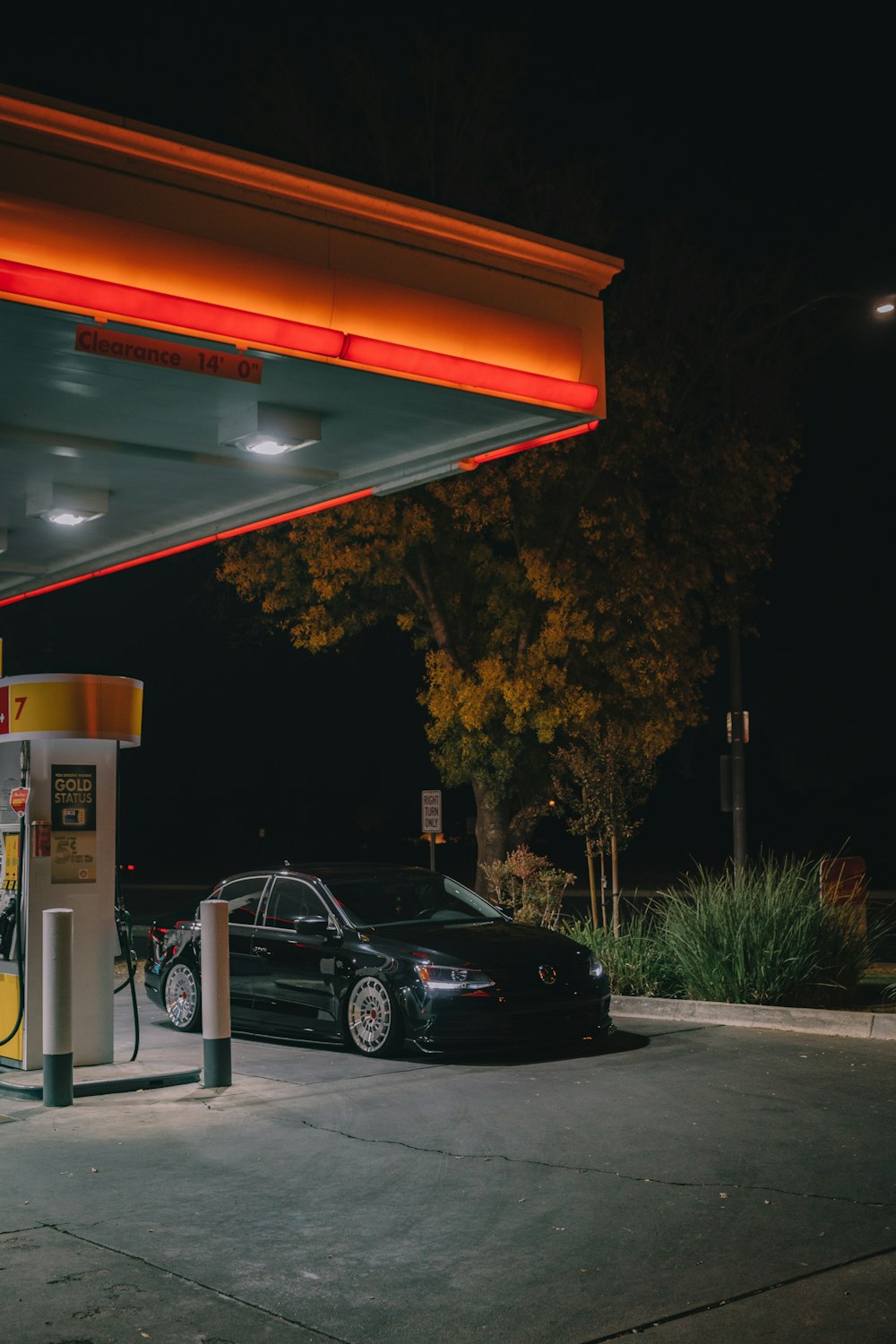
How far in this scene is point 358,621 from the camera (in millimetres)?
27031

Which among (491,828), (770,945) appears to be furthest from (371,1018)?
(491,828)

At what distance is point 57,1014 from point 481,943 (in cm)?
359

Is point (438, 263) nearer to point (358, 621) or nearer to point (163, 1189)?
point (163, 1189)

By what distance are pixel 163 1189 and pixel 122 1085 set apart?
9.31ft

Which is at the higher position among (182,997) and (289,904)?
(289,904)

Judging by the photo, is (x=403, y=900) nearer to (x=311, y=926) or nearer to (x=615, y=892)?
(x=311, y=926)

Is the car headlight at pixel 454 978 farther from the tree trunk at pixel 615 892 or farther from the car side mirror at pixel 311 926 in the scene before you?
the tree trunk at pixel 615 892

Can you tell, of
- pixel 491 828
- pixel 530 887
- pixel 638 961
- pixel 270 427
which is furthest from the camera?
pixel 491 828

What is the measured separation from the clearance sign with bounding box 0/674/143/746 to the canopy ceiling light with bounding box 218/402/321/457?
1.93 meters

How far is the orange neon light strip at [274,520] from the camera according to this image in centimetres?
1097

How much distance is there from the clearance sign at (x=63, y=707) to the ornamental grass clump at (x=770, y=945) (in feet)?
19.7

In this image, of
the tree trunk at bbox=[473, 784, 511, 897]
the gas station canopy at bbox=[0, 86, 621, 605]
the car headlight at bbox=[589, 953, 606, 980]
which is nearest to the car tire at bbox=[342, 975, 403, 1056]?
the car headlight at bbox=[589, 953, 606, 980]

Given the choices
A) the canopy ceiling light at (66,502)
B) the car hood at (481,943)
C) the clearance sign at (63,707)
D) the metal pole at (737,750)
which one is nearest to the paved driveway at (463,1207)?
the car hood at (481,943)

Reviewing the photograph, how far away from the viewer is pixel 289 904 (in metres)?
12.8
